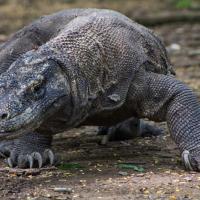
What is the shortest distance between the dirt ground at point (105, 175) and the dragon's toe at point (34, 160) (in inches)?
4.1

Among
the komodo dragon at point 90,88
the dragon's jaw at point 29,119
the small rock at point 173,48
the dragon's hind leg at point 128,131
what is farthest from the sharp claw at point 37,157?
the small rock at point 173,48

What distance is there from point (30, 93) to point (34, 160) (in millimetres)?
813

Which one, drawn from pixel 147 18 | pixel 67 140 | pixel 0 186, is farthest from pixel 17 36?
pixel 147 18

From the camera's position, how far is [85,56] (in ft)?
17.3

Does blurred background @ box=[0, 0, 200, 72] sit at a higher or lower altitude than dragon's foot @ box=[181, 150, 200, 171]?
lower

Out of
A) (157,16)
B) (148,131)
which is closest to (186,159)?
(148,131)

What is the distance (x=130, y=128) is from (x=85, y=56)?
60.5 inches

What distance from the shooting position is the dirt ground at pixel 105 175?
4566 millimetres

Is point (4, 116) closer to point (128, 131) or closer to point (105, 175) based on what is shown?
point (105, 175)

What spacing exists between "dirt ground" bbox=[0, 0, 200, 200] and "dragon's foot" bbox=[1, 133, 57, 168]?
4.4 inches

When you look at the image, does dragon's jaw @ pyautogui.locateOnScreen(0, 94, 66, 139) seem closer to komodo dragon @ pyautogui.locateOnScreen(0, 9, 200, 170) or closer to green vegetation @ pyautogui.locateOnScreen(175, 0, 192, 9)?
komodo dragon @ pyautogui.locateOnScreen(0, 9, 200, 170)

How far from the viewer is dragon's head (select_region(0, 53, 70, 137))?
4711mm

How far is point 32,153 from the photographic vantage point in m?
5.53

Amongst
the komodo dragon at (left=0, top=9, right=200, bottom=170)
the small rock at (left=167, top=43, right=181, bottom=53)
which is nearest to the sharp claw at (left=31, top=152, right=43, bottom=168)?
the komodo dragon at (left=0, top=9, right=200, bottom=170)
